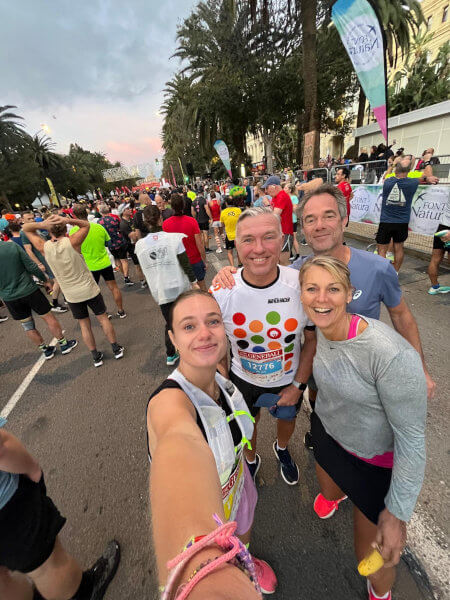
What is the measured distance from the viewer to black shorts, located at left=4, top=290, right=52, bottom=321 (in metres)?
4.44

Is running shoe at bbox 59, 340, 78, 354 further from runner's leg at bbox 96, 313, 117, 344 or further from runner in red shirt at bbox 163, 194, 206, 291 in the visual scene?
runner in red shirt at bbox 163, 194, 206, 291

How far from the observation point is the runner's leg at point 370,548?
142cm

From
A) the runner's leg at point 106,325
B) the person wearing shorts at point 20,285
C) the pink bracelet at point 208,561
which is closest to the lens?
the pink bracelet at point 208,561

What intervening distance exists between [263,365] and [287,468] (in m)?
1.10

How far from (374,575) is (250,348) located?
1.40 m

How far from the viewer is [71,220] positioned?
13.2 feet

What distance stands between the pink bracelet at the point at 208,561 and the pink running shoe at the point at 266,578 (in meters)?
1.44

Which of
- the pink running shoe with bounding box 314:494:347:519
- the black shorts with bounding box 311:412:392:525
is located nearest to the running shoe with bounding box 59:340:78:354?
the pink running shoe with bounding box 314:494:347:519

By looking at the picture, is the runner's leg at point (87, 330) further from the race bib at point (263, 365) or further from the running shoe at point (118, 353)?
the race bib at point (263, 365)

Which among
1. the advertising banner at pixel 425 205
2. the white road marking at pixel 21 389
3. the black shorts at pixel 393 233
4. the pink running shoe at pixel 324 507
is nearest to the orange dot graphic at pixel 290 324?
the pink running shoe at pixel 324 507

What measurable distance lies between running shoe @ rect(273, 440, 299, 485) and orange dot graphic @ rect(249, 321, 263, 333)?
1.26 meters

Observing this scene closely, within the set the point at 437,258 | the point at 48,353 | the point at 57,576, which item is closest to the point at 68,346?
the point at 48,353

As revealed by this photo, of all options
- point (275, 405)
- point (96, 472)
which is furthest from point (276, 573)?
point (96, 472)

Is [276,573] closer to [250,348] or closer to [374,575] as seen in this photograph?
[374,575]
